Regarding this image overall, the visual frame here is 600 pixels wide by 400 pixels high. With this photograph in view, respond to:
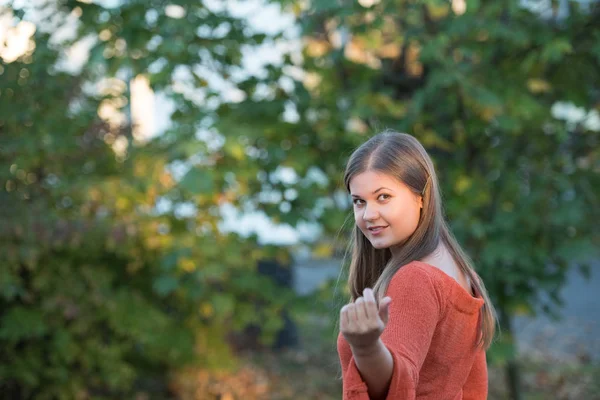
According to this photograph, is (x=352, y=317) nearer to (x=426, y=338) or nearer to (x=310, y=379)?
(x=426, y=338)

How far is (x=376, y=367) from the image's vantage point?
1480 millimetres

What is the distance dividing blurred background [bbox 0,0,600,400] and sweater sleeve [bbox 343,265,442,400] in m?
2.86

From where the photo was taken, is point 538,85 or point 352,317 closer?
point 352,317

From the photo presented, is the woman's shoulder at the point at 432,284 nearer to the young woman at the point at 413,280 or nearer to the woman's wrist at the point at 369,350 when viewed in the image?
the young woman at the point at 413,280

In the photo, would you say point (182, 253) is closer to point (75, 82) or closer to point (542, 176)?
point (75, 82)

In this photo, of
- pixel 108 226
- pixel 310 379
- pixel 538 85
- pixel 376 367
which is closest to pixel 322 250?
pixel 108 226

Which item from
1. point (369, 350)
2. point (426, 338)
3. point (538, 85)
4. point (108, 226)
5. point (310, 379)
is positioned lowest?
point (310, 379)

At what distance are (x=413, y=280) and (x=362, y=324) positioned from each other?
1.03 feet

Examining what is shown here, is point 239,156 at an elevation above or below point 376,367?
below

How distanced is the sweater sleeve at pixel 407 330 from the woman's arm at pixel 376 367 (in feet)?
0.04

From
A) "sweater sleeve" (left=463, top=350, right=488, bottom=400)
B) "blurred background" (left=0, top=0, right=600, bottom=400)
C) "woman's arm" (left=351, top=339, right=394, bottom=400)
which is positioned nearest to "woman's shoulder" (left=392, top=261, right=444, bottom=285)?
"woman's arm" (left=351, top=339, right=394, bottom=400)

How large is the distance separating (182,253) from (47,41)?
4.98 feet

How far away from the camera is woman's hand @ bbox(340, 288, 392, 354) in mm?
1420

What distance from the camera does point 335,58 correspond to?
17.6ft
